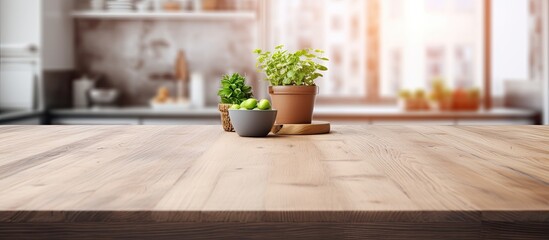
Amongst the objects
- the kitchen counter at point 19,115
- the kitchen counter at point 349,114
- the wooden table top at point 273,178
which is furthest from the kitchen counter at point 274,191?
the kitchen counter at point 349,114

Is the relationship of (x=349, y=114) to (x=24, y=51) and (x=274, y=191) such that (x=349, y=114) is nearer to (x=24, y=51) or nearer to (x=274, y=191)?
(x=24, y=51)

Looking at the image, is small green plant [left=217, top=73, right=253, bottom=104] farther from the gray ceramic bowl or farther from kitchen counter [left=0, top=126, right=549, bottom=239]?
kitchen counter [left=0, top=126, right=549, bottom=239]

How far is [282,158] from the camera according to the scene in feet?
5.24

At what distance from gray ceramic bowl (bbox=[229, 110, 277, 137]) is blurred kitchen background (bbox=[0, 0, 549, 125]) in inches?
107

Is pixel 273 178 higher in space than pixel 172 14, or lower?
lower

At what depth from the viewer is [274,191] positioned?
1.15 metres

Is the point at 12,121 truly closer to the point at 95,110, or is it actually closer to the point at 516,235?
the point at 95,110

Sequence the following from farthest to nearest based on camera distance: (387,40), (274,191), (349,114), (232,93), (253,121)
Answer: (387,40), (349,114), (232,93), (253,121), (274,191)

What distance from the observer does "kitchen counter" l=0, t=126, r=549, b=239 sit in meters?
1.01

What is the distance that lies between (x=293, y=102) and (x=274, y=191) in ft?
3.64

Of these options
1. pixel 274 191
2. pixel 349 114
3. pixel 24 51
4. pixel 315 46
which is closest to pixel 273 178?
pixel 274 191

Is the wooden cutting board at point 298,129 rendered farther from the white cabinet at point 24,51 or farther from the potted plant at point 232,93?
the white cabinet at point 24,51

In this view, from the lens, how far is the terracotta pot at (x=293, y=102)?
2.23 metres

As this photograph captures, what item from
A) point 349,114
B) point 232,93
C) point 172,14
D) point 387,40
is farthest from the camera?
point 387,40
